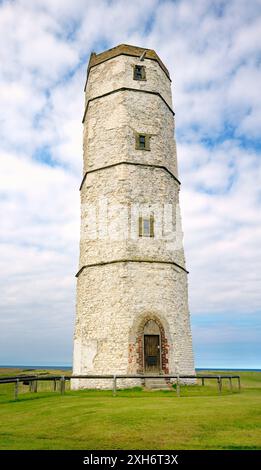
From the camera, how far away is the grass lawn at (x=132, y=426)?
6.71 metres

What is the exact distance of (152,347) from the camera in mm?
16438

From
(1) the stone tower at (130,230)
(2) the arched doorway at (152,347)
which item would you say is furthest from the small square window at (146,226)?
(2) the arched doorway at (152,347)

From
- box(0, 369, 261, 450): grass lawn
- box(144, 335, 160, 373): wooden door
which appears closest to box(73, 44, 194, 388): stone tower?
box(144, 335, 160, 373): wooden door

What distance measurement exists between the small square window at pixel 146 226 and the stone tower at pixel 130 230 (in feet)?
0.16

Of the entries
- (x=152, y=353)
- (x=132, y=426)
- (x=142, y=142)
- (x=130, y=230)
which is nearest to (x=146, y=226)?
(x=130, y=230)

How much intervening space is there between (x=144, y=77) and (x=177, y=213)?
24.1 ft

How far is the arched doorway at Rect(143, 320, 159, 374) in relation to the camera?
16172 millimetres

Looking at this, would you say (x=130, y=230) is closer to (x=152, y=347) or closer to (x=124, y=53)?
(x=152, y=347)

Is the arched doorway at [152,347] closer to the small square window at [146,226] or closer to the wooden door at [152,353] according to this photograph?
the wooden door at [152,353]

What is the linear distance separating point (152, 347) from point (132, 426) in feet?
28.2

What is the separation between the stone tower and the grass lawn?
5224mm

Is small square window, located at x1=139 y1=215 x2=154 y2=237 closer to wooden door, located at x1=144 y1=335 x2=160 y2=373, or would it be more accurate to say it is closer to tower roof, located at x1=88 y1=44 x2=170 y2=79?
wooden door, located at x1=144 y1=335 x2=160 y2=373
